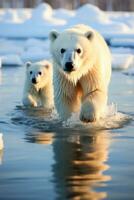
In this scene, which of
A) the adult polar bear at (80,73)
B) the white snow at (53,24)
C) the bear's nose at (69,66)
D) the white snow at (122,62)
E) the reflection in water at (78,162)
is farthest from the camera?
the white snow at (53,24)

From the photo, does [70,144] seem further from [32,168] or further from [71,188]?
[71,188]

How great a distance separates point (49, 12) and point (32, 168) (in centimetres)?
3099

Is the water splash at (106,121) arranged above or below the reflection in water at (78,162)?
below

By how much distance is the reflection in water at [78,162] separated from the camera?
398 centimetres

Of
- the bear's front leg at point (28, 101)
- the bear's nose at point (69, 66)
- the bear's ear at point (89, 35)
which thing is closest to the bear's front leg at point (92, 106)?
the bear's ear at point (89, 35)

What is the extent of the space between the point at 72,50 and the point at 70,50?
24 millimetres

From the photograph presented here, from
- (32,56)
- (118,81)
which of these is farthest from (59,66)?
(32,56)

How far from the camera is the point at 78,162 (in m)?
4.79

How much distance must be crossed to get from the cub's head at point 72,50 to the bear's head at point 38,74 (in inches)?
94.8

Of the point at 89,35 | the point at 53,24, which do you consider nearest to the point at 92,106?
the point at 89,35

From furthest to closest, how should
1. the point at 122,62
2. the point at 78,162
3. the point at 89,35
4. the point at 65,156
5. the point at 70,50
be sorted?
the point at 122,62
the point at 89,35
the point at 70,50
the point at 65,156
the point at 78,162

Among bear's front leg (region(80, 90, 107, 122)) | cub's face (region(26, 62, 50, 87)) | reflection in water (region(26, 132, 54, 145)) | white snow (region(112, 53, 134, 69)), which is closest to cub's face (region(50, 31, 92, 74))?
bear's front leg (region(80, 90, 107, 122))

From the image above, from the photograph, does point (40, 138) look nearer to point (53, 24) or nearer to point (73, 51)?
point (73, 51)

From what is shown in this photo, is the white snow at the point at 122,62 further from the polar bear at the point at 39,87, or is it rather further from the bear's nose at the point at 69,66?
the bear's nose at the point at 69,66
